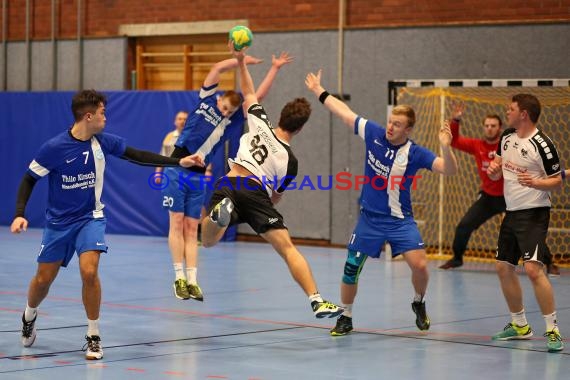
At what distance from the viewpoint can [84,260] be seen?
7445 millimetres

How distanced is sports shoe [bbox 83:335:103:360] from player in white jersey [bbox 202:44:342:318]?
154 cm

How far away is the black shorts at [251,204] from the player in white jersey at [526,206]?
1.85m

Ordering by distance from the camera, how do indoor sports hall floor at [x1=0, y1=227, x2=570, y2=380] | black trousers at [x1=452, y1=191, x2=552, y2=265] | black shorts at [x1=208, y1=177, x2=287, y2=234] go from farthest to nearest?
black trousers at [x1=452, y1=191, x2=552, y2=265] < black shorts at [x1=208, y1=177, x2=287, y2=234] < indoor sports hall floor at [x1=0, y1=227, x2=570, y2=380]

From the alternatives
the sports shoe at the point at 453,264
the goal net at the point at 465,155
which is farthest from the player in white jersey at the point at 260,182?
the goal net at the point at 465,155

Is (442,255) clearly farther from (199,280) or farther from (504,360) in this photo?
(504,360)

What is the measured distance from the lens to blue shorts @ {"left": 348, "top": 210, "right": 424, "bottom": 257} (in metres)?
8.69

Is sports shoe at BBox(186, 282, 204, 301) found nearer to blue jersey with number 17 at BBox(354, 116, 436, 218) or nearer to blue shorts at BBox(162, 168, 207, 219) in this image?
blue shorts at BBox(162, 168, 207, 219)

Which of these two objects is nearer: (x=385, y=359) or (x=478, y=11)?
(x=385, y=359)

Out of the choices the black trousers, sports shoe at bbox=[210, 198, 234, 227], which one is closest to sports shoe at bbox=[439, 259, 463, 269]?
the black trousers

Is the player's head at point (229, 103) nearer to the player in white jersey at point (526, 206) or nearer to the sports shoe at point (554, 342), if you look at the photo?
the player in white jersey at point (526, 206)

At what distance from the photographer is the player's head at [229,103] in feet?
35.3

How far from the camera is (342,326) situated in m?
8.79

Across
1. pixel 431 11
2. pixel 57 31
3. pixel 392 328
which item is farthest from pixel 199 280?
pixel 57 31

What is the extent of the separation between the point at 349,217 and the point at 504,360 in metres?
9.99
